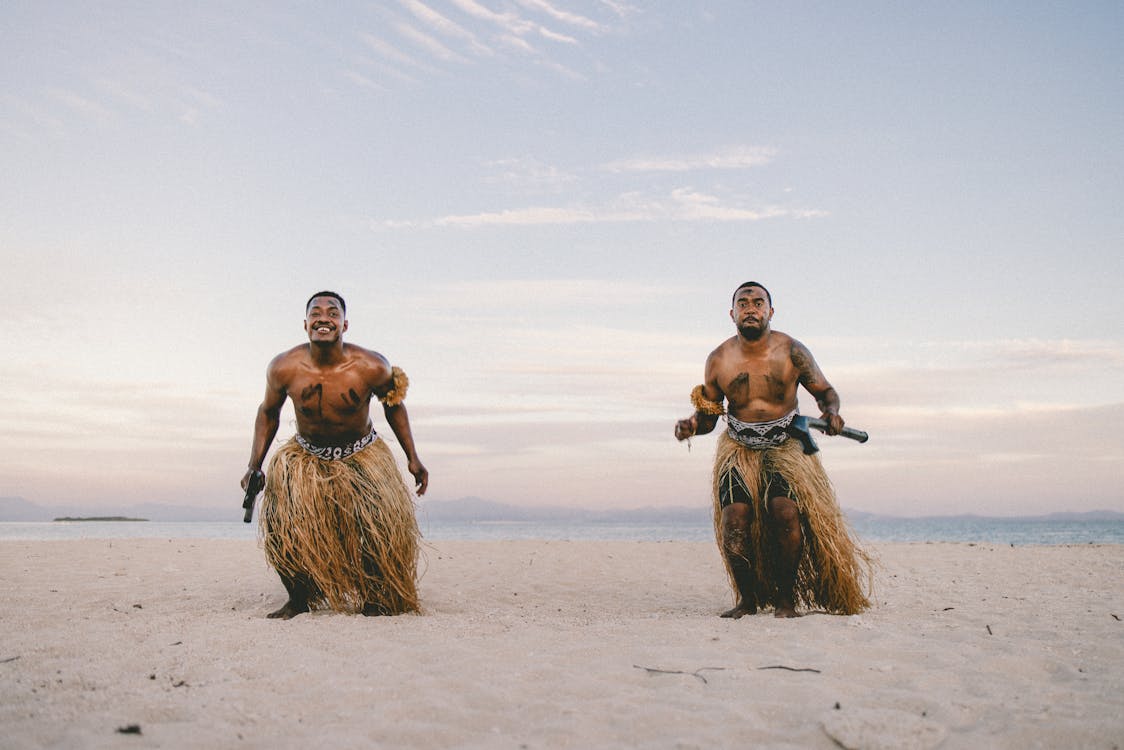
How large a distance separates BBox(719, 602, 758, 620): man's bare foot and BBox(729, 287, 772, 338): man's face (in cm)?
161

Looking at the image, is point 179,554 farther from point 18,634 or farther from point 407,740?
point 407,740

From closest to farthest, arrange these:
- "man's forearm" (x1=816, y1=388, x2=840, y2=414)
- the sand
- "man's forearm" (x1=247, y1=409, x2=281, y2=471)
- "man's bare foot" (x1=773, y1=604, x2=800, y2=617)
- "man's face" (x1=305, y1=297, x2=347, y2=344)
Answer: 1. the sand
2. "man's bare foot" (x1=773, y1=604, x2=800, y2=617)
3. "man's forearm" (x1=816, y1=388, x2=840, y2=414)
4. "man's face" (x1=305, y1=297, x2=347, y2=344)
5. "man's forearm" (x1=247, y1=409, x2=281, y2=471)

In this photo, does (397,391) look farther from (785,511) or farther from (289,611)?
(785,511)

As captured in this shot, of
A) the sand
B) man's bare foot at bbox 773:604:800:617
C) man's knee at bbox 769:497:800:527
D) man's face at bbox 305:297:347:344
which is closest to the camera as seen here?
the sand

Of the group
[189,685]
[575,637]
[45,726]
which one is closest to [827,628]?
[575,637]

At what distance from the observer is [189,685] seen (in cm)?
301

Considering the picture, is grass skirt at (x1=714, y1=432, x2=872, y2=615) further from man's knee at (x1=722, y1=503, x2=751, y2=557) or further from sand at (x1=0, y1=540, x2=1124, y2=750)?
sand at (x1=0, y1=540, x2=1124, y2=750)

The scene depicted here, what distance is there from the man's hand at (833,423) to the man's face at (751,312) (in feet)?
2.08

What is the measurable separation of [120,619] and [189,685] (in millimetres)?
2181

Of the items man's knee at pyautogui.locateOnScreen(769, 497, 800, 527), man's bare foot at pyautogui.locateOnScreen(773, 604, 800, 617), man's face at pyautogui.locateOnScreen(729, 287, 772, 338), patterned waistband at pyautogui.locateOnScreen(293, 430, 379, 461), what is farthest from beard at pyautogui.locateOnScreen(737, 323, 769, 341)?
patterned waistband at pyautogui.locateOnScreen(293, 430, 379, 461)

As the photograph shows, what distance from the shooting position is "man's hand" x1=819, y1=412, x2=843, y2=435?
4.75 m

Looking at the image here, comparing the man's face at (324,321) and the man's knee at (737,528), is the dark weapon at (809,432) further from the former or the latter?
the man's face at (324,321)

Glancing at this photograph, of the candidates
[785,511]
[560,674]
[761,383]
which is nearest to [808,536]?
[785,511]

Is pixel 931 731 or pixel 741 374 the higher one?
pixel 741 374
